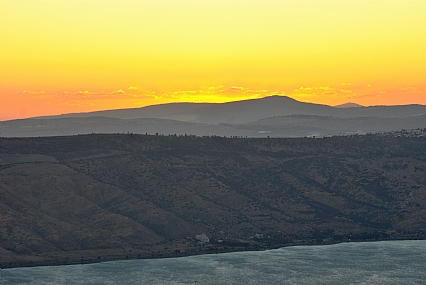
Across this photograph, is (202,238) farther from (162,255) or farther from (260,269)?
(260,269)

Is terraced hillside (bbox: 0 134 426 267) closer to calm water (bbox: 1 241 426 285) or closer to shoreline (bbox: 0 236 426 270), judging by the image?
shoreline (bbox: 0 236 426 270)

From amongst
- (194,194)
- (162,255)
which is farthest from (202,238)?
(194,194)

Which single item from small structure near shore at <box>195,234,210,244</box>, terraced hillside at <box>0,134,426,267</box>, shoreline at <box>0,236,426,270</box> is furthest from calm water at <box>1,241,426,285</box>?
small structure near shore at <box>195,234,210,244</box>

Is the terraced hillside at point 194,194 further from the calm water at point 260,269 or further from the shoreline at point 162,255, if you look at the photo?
the calm water at point 260,269

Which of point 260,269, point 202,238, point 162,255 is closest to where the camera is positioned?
point 260,269

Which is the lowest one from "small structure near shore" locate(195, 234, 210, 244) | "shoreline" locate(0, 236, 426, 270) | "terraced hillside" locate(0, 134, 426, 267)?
"shoreline" locate(0, 236, 426, 270)

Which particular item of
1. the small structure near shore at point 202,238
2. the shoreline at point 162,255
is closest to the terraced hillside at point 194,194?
the shoreline at point 162,255

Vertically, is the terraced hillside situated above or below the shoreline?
above

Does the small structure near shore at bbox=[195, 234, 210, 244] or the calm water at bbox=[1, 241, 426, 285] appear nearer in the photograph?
the calm water at bbox=[1, 241, 426, 285]
